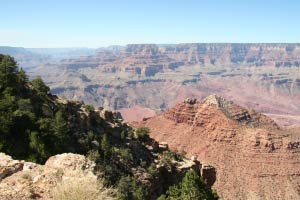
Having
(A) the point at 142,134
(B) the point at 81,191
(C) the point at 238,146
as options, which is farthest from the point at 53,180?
(C) the point at 238,146

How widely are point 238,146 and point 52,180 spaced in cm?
6297

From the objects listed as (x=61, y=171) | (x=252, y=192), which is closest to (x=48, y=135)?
(x=61, y=171)

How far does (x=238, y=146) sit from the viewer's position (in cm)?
7562

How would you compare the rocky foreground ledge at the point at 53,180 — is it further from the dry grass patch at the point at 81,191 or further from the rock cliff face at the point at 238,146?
the rock cliff face at the point at 238,146

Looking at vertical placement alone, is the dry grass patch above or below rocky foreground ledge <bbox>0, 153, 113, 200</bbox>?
above

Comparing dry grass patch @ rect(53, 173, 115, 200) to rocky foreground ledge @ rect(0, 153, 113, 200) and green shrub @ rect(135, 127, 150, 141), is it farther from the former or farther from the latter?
green shrub @ rect(135, 127, 150, 141)

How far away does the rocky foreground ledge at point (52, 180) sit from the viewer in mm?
13516

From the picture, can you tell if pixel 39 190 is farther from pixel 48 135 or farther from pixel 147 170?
pixel 147 170

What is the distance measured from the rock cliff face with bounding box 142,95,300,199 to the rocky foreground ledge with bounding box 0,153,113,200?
4793 cm

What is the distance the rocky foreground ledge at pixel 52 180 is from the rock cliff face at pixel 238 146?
47.9 meters

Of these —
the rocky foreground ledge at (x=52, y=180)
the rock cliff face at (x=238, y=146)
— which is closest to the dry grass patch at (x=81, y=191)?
the rocky foreground ledge at (x=52, y=180)

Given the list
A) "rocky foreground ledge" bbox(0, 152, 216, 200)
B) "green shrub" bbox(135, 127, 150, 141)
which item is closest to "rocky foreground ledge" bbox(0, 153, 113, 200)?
"rocky foreground ledge" bbox(0, 152, 216, 200)

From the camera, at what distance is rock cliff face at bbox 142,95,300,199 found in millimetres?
66312

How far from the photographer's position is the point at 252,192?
6519 cm
